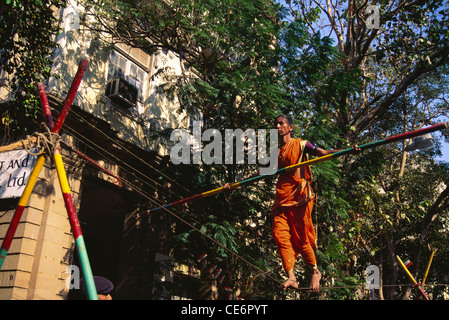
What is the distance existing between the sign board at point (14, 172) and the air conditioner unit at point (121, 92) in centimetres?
309

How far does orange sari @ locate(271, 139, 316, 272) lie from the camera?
5.94m

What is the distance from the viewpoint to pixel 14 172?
8922 millimetres

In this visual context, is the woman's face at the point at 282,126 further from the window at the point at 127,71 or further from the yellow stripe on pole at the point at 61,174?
the window at the point at 127,71

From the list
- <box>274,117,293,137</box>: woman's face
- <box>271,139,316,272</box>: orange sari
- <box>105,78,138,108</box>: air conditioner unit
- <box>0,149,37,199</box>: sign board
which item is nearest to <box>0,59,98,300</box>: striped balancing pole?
<box>271,139,316,272</box>: orange sari

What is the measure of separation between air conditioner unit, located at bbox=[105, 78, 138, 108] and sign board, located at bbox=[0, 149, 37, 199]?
122 inches

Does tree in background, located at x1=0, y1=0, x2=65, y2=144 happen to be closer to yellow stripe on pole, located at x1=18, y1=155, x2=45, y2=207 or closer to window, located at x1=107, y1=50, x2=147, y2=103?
window, located at x1=107, y1=50, x2=147, y2=103

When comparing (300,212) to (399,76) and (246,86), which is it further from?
(399,76)

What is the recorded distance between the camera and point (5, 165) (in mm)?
9023

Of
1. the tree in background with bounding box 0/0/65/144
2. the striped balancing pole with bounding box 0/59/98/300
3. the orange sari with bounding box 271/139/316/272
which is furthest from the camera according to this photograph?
the tree in background with bounding box 0/0/65/144

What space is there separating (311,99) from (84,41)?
5.76 m

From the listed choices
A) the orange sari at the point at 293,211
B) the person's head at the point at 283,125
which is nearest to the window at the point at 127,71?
the person's head at the point at 283,125

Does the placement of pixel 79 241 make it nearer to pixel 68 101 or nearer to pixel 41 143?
pixel 41 143

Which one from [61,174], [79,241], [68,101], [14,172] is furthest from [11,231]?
[14,172]

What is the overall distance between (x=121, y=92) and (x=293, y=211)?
275 inches
